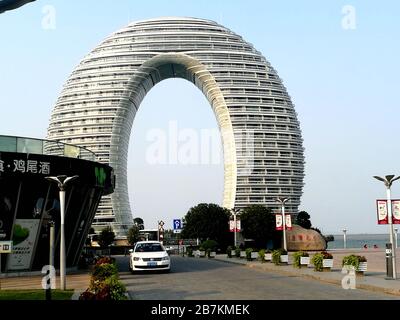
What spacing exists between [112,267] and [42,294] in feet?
7.94

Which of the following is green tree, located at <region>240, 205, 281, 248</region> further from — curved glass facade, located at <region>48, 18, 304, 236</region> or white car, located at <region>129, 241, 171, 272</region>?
curved glass facade, located at <region>48, 18, 304, 236</region>

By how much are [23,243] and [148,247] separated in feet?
21.0

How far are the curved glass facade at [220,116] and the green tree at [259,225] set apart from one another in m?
80.5

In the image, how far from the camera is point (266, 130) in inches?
7559

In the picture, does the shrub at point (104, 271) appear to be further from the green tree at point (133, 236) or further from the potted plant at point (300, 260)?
the green tree at point (133, 236)

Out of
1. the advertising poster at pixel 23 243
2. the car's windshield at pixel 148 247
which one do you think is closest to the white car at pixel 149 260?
the car's windshield at pixel 148 247

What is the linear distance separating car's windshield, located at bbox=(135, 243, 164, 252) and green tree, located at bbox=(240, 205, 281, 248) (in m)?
68.7

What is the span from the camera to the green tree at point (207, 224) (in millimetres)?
96500

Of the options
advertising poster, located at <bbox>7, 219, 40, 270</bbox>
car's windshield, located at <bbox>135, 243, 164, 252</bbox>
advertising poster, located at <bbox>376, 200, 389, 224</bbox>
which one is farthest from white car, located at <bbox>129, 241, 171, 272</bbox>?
advertising poster, located at <bbox>376, 200, 389, 224</bbox>

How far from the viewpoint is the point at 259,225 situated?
99.4 meters

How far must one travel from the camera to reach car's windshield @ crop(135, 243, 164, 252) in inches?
1225

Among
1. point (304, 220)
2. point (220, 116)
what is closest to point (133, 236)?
point (304, 220)
